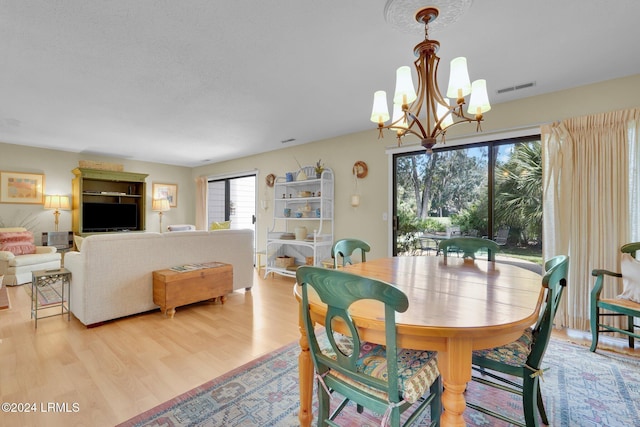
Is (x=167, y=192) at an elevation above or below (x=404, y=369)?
above

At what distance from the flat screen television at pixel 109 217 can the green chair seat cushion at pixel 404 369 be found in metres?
6.42

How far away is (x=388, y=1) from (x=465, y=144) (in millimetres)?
2350

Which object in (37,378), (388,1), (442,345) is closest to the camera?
(442,345)

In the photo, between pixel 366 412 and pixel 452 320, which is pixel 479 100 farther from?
pixel 366 412

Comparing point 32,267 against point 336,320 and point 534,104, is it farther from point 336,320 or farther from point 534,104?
point 534,104

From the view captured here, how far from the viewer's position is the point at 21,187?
5.16 metres

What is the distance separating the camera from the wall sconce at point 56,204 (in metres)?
5.25

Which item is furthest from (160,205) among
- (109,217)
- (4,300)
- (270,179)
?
(4,300)

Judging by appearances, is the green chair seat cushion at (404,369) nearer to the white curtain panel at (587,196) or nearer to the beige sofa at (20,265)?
the white curtain panel at (587,196)

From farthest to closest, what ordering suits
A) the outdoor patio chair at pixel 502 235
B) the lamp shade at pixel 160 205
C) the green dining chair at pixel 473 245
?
the lamp shade at pixel 160 205
the outdoor patio chair at pixel 502 235
the green dining chair at pixel 473 245

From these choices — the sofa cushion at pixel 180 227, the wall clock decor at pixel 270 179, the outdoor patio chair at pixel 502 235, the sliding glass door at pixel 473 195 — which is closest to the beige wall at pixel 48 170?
the sofa cushion at pixel 180 227

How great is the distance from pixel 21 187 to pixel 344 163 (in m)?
5.75

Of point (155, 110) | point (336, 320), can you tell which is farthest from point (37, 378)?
point (155, 110)

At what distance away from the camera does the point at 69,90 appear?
2893 millimetres
